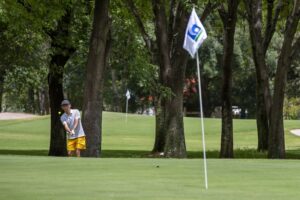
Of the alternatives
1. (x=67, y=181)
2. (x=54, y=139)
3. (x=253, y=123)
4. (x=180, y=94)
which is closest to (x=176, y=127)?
(x=180, y=94)

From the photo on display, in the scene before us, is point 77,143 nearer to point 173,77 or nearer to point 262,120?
point 173,77

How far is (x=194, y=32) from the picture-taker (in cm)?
1320

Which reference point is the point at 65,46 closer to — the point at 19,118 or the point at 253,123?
the point at 253,123

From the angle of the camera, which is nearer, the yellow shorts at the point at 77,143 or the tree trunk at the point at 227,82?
the yellow shorts at the point at 77,143

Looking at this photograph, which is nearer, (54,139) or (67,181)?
(67,181)

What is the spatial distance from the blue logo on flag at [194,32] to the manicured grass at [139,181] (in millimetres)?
2590

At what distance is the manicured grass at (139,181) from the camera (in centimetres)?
1072

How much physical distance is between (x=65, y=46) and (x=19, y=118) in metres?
45.3

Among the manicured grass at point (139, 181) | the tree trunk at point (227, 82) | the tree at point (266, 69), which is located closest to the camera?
the manicured grass at point (139, 181)

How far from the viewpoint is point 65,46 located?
2817cm

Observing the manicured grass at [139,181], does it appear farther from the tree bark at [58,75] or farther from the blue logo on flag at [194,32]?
the tree bark at [58,75]

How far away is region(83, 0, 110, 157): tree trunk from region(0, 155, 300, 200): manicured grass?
6919 millimetres

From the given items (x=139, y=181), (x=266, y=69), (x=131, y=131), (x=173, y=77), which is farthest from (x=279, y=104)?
(x=131, y=131)

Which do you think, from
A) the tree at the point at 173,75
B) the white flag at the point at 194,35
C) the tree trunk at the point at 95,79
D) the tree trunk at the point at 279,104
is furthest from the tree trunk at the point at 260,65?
the white flag at the point at 194,35
